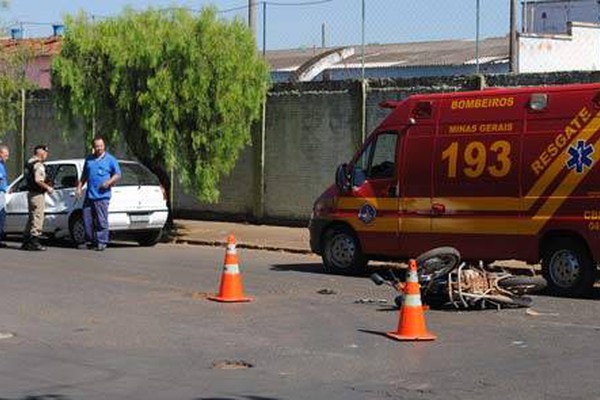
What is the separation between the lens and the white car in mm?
19422

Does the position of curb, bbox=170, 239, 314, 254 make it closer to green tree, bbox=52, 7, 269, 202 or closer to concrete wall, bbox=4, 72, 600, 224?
green tree, bbox=52, 7, 269, 202

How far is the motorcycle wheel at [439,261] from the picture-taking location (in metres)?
12.0

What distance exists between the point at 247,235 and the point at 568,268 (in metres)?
9.56

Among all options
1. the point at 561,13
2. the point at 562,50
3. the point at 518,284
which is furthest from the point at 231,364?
the point at 561,13

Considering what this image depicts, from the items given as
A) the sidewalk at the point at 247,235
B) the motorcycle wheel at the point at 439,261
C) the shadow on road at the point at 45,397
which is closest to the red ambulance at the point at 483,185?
the motorcycle wheel at the point at 439,261

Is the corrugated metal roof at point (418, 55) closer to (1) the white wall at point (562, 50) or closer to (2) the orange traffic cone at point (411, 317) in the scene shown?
(1) the white wall at point (562, 50)

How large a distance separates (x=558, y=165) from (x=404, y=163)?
2.35 meters

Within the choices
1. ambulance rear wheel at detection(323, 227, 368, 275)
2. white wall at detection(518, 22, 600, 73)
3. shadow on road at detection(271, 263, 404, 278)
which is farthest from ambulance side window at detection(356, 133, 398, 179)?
white wall at detection(518, 22, 600, 73)

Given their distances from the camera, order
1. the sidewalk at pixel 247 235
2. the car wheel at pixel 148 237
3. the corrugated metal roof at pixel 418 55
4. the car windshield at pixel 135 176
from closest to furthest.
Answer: the car windshield at pixel 135 176, the sidewalk at pixel 247 235, the car wheel at pixel 148 237, the corrugated metal roof at pixel 418 55

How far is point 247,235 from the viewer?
71.3ft

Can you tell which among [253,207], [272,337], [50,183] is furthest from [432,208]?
[253,207]

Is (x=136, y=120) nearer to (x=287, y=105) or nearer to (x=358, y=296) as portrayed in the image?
(x=287, y=105)

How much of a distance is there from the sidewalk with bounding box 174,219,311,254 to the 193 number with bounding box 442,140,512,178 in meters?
5.22

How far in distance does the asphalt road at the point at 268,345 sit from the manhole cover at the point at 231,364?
24 mm
